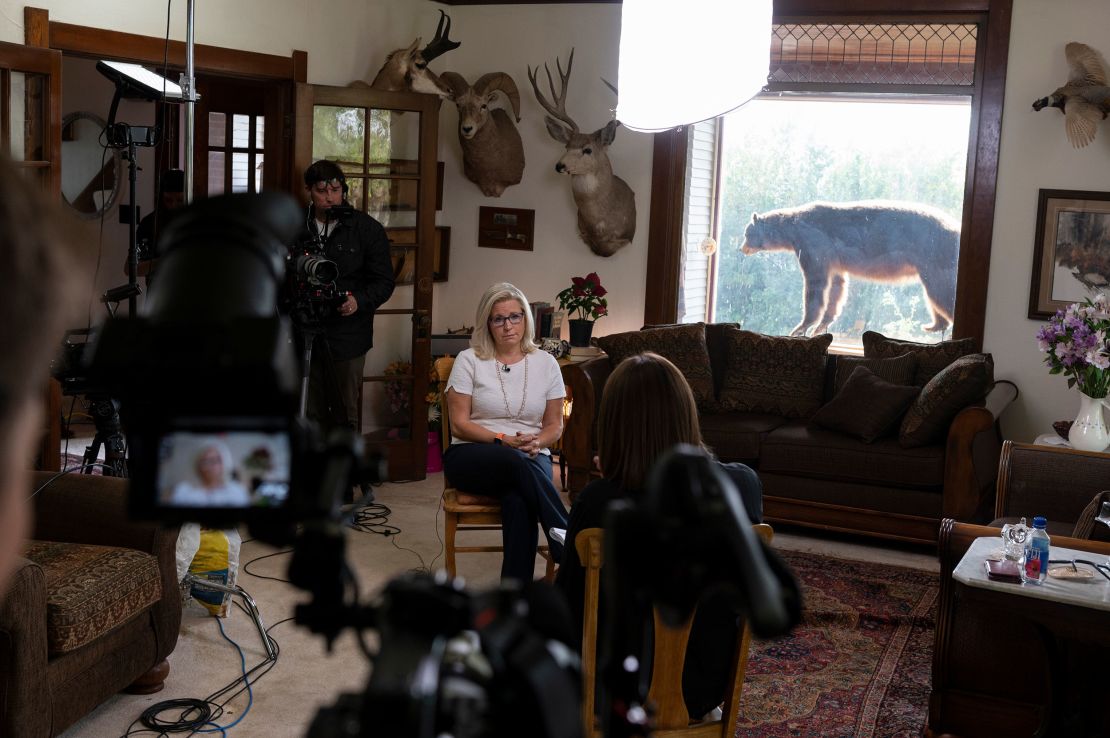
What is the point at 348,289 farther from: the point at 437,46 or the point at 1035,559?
the point at 1035,559

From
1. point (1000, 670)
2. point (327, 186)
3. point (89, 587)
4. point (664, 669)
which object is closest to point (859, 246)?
point (327, 186)

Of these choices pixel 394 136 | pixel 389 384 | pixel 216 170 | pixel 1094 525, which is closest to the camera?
pixel 1094 525

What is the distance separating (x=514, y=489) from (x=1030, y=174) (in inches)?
132

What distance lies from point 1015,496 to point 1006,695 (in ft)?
3.73

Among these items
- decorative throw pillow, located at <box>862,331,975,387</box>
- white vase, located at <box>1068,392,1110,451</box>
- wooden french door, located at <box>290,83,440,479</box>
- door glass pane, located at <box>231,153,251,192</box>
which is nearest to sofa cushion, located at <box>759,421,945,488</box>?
decorative throw pillow, located at <box>862,331,975,387</box>

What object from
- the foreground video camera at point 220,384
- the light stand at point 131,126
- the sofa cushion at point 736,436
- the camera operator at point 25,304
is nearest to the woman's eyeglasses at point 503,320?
the light stand at point 131,126

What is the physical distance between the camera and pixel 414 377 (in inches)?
238

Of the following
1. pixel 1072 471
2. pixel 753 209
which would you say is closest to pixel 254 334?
pixel 1072 471

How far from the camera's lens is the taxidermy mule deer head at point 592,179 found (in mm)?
6426

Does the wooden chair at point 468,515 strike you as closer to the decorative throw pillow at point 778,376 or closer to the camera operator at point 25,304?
the decorative throw pillow at point 778,376

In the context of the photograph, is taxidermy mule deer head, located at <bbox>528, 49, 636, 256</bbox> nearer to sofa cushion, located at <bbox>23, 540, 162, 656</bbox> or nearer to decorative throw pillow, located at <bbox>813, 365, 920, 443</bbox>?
decorative throw pillow, located at <bbox>813, 365, 920, 443</bbox>

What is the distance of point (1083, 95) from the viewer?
5406 mm

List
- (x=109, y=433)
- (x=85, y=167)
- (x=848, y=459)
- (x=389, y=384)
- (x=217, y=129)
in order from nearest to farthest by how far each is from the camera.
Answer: (x=109, y=433), (x=848, y=459), (x=389, y=384), (x=217, y=129), (x=85, y=167)

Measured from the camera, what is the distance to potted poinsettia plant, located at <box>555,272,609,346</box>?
6387 mm
